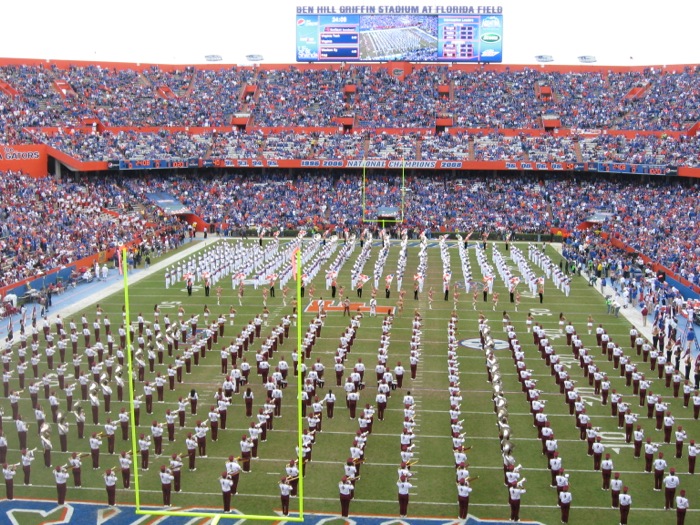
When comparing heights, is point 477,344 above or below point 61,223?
below

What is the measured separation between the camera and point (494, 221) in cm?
4447

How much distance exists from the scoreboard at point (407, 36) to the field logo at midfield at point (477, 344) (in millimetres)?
37402

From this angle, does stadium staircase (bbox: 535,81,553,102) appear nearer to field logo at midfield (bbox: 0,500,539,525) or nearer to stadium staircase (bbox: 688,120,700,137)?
stadium staircase (bbox: 688,120,700,137)

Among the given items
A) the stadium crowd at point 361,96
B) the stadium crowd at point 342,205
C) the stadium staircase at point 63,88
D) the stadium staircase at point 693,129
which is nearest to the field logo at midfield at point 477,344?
the stadium crowd at point 342,205

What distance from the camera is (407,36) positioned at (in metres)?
56.7

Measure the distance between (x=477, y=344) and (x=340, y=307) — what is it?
5724 mm

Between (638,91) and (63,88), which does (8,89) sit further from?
(638,91)

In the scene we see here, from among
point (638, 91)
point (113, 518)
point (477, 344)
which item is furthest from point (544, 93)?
point (113, 518)

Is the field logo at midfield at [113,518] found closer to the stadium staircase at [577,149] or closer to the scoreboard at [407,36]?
the stadium staircase at [577,149]

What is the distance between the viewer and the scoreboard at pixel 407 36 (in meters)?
56.3

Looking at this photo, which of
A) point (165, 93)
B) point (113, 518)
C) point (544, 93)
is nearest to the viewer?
point (113, 518)

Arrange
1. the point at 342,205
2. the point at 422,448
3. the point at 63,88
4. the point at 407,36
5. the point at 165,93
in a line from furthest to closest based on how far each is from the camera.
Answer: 1. the point at 407,36
2. the point at 165,93
3. the point at 63,88
4. the point at 342,205
5. the point at 422,448

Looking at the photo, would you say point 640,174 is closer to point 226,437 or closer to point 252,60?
point 252,60

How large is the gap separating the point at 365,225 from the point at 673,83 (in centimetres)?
2339
